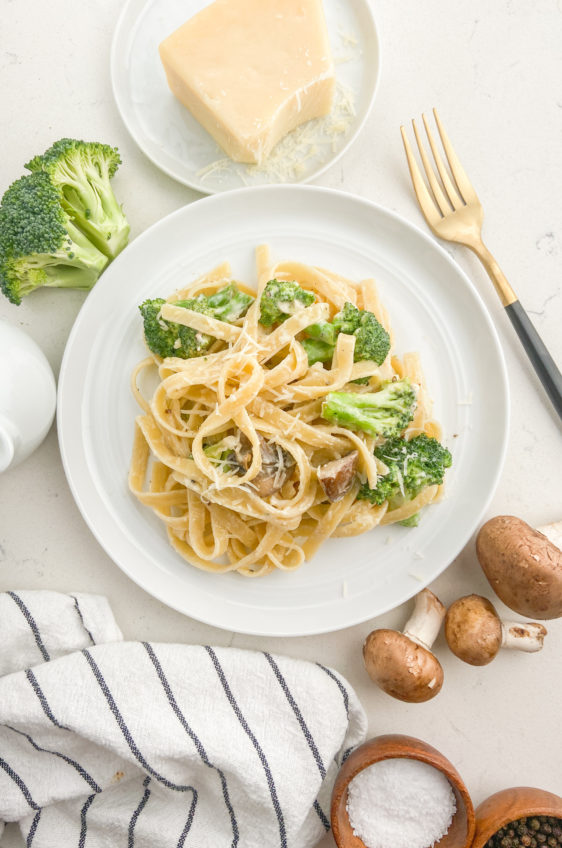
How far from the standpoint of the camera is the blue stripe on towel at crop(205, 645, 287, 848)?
317 centimetres

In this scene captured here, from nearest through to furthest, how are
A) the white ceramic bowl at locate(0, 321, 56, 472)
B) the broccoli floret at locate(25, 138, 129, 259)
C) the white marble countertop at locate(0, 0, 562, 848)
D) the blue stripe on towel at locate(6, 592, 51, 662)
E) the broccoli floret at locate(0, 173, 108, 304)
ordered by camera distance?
1. the white ceramic bowl at locate(0, 321, 56, 472)
2. the broccoli floret at locate(0, 173, 108, 304)
3. the broccoli floret at locate(25, 138, 129, 259)
4. the blue stripe on towel at locate(6, 592, 51, 662)
5. the white marble countertop at locate(0, 0, 562, 848)

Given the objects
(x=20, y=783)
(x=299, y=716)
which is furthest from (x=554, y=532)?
(x=20, y=783)

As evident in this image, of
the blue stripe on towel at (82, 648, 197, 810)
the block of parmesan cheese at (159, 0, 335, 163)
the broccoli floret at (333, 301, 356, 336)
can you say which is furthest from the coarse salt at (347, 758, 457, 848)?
the block of parmesan cheese at (159, 0, 335, 163)

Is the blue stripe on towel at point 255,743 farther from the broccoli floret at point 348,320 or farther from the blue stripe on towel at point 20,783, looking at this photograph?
the broccoli floret at point 348,320

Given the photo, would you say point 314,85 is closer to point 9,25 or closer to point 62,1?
point 62,1

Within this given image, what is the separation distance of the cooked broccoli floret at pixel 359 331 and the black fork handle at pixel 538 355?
795 mm

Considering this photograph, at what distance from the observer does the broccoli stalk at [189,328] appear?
9.61 feet

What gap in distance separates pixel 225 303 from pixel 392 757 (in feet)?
7.31

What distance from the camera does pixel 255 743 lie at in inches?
126

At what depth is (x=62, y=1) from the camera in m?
3.40

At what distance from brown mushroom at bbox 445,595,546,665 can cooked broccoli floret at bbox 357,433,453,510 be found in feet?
Answer: 2.26

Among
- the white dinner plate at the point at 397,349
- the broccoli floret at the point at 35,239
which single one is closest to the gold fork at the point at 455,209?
the white dinner plate at the point at 397,349

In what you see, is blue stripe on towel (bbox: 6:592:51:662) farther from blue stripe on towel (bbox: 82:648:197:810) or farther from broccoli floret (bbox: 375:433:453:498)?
broccoli floret (bbox: 375:433:453:498)

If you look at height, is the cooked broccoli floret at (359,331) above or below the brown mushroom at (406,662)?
above
